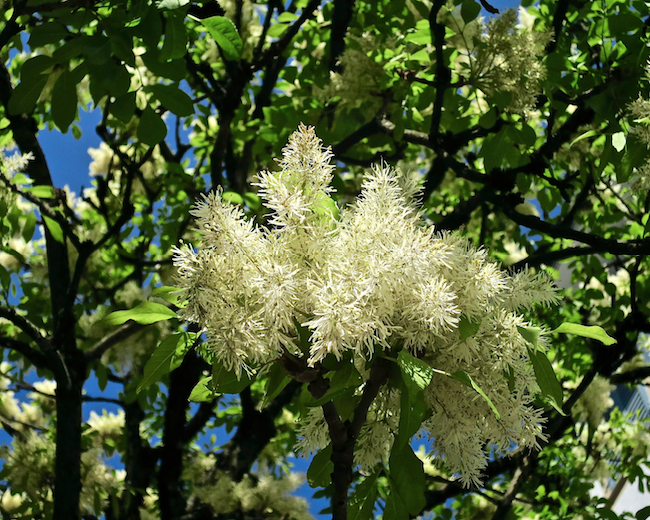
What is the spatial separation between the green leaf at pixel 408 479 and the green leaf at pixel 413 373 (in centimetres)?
20

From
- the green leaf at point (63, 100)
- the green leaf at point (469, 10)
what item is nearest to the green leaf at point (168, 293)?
the green leaf at point (63, 100)

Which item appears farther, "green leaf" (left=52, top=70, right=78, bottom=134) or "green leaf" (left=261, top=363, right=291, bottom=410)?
"green leaf" (left=52, top=70, right=78, bottom=134)

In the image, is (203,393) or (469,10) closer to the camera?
(203,393)

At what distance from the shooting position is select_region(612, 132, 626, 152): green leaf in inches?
71.6

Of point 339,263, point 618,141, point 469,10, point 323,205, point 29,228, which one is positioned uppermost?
point 29,228

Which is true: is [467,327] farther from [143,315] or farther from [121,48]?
[121,48]

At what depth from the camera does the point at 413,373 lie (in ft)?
3.18

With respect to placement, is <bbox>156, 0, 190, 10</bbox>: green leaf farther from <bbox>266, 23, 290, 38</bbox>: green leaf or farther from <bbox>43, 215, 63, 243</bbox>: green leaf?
<bbox>266, 23, 290, 38</bbox>: green leaf

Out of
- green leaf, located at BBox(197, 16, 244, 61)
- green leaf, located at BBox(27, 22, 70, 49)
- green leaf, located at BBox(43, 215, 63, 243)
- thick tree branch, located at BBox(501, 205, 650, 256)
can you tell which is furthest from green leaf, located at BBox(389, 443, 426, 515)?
green leaf, located at BBox(43, 215, 63, 243)

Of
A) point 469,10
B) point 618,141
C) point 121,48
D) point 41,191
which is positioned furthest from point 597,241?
point 41,191

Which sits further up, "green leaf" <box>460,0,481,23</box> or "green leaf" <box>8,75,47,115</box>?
"green leaf" <box>460,0,481,23</box>

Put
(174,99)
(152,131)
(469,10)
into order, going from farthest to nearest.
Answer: (469,10) < (152,131) < (174,99)

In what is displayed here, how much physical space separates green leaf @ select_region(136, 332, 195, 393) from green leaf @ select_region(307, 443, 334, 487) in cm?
36

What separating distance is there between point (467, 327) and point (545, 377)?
0.22 metres
